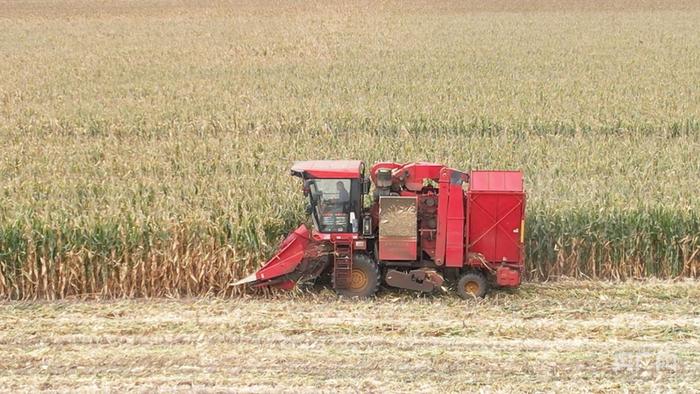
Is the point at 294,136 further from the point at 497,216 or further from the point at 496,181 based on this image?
the point at 497,216

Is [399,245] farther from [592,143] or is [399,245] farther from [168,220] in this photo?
[592,143]

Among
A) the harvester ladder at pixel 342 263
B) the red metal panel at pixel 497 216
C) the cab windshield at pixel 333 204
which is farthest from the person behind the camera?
the harvester ladder at pixel 342 263

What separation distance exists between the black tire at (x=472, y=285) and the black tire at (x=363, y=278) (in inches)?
37.6

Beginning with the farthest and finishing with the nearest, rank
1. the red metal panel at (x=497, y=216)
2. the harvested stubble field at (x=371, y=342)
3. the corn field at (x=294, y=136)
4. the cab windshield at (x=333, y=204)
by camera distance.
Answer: the corn field at (x=294, y=136) → the cab windshield at (x=333, y=204) → the red metal panel at (x=497, y=216) → the harvested stubble field at (x=371, y=342)

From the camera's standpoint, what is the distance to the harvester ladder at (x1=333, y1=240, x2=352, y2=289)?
9.96 meters

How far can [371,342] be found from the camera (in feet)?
28.6

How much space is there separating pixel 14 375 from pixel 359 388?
3.24 meters

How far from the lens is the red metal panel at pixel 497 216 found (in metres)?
9.70

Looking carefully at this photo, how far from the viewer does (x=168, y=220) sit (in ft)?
34.1

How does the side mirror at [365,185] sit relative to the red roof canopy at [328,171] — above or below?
below

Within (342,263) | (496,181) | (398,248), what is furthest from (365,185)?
(496,181)

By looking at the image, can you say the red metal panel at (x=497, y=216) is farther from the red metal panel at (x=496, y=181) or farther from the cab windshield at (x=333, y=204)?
the cab windshield at (x=333, y=204)

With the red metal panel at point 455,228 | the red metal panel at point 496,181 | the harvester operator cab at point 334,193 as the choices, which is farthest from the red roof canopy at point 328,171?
the red metal panel at point 496,181

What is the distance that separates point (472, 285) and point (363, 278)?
1240mm
